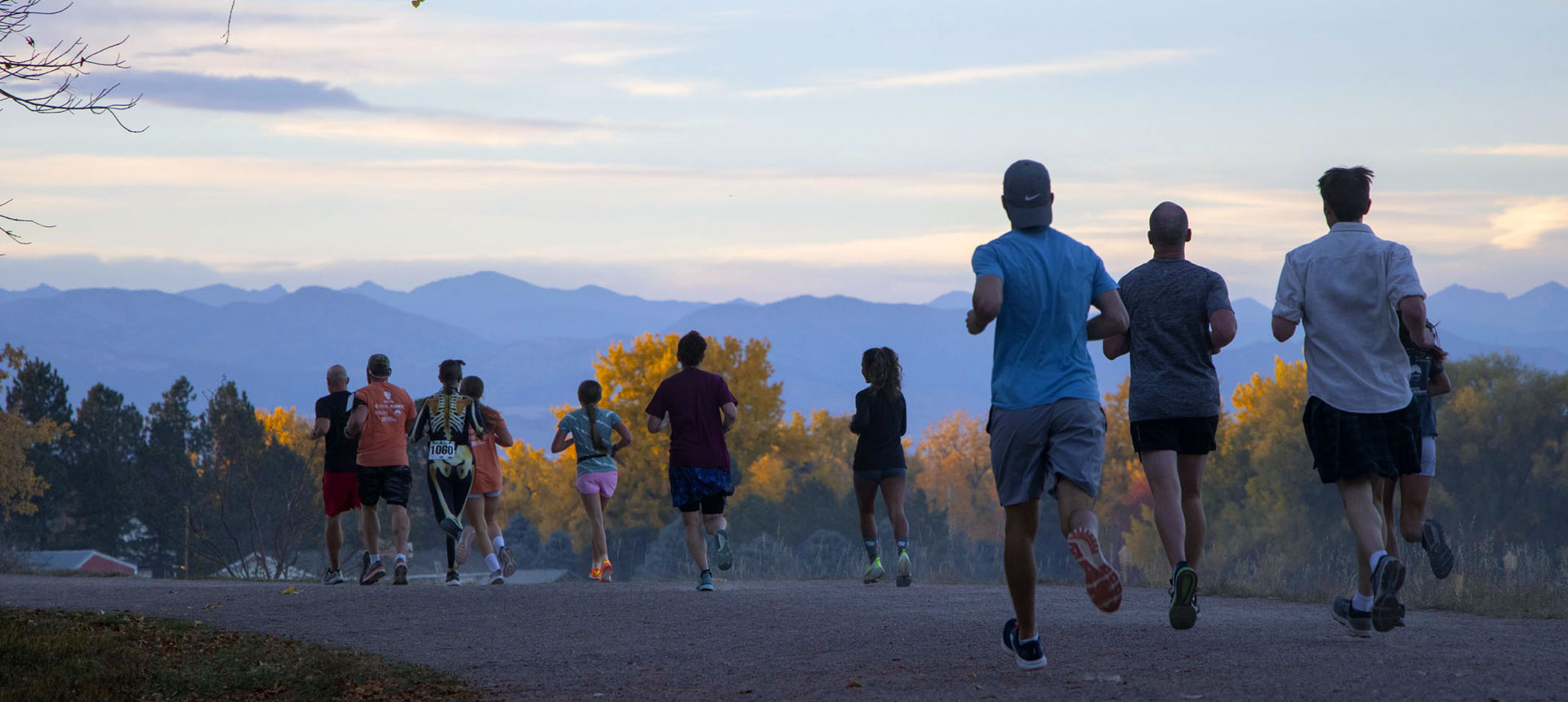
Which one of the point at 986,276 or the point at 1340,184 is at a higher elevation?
the point at 1340,184

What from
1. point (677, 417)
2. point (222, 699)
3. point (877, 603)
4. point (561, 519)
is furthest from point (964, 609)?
point (561, 519)

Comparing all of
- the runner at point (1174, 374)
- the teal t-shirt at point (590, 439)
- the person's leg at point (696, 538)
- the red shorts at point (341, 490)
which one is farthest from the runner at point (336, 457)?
the runner at point (1174, 374)

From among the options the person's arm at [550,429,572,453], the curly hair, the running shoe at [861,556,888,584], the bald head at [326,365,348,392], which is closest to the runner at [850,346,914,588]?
the curly hair

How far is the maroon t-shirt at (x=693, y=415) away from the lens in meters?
11.5

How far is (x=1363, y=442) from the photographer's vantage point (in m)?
6.89

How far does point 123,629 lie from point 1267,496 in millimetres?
61669

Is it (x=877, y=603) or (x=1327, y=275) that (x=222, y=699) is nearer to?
(x=877, y=603)

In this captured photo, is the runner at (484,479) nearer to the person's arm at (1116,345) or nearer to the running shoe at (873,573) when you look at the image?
the running shoe at (873,573)

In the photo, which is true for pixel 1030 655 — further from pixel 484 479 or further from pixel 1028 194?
pixel 484 479

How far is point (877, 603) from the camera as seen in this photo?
10.1 metres

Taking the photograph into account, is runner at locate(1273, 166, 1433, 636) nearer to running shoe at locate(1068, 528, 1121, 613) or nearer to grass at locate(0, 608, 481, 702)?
running shoe at locate(1068, 528, 1121, 613)

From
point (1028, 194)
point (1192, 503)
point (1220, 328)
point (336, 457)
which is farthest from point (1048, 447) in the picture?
point (336, 457)

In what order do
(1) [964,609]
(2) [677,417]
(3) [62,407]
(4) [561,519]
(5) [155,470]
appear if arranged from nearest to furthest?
1. (1) [964,609]
2. (2) [677,417]
3. (5) [155,470]
4. (4) [561,519]
5. (3) [62,407]

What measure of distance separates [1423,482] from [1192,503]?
122cm
